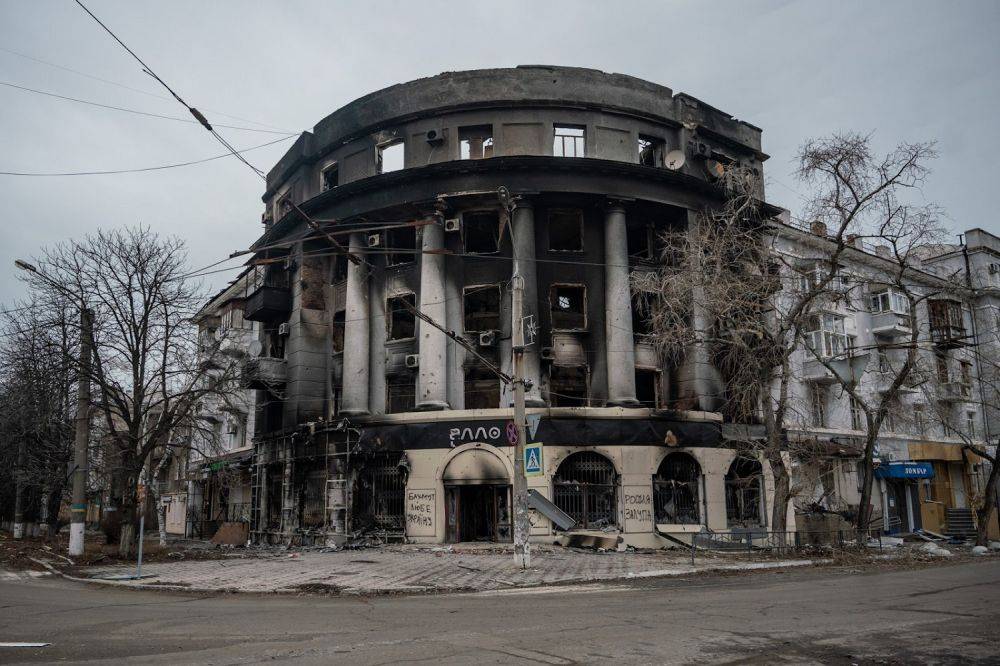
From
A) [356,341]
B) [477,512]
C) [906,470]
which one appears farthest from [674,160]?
[906,470]

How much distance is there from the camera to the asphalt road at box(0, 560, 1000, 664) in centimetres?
813

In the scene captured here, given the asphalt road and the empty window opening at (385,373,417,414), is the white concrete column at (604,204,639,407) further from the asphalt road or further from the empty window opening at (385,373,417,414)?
the asphalt road

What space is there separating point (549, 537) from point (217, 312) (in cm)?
3084

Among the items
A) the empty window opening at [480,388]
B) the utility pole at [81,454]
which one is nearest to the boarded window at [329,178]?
the empty window opening at [480,388]

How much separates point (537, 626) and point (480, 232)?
21.5 meters

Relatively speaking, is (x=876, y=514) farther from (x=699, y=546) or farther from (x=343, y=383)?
(x=343, y=383)

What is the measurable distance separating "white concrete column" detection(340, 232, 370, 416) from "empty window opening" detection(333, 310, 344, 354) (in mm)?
1949

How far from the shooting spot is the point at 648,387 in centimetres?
3048

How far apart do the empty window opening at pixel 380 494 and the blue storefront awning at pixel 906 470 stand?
932 inches

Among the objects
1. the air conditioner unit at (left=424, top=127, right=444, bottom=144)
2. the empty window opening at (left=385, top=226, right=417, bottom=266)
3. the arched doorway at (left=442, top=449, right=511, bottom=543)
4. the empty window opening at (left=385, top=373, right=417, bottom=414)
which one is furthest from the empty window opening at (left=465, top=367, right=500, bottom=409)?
the air conditioner unit at (left=424, top=127, right=444, bottom=144)

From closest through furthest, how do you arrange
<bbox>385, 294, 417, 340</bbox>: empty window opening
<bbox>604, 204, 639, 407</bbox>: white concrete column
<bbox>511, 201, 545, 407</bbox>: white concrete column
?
<bbox>511, 201, 545, 407</bbox>: white concrete column → <bbox>604, 204, 639, 407</bbox>: white concrete column → <bbox>385, 294, 417, 340</bbox>: empty window opening

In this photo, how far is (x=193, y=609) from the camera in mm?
12398

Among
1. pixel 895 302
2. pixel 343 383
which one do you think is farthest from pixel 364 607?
pixel 895 302

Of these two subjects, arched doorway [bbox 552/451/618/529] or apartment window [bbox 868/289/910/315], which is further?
apartment window [bbox 868/289/910/315]
